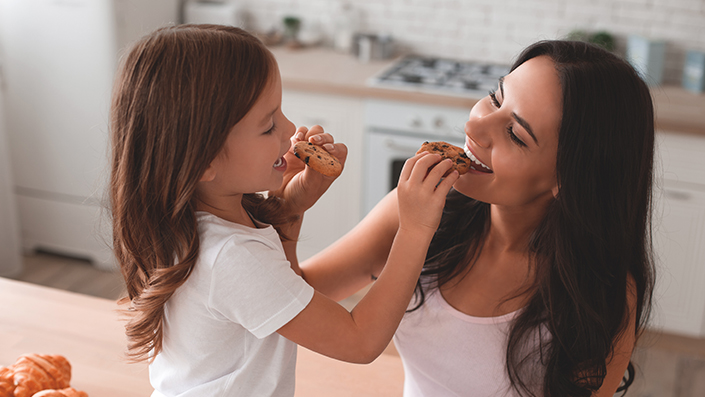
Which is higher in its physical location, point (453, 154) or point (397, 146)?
point (453, 154)

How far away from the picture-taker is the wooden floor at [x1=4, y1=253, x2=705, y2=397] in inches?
105

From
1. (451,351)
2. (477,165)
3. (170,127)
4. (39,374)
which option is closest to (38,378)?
(39,374)

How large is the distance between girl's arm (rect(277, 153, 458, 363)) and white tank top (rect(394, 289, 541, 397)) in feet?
0.95

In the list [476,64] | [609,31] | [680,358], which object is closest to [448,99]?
[476,64]

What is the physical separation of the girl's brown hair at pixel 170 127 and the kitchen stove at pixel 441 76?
78.3 inches

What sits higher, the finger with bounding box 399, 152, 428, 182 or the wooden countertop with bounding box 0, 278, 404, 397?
the finger with bounding box 399, 152, 428, 182

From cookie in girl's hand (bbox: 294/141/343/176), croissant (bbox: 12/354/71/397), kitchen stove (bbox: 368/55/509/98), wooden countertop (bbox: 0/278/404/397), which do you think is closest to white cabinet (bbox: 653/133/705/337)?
kitchen stove (bbox: 368/55/509/98)

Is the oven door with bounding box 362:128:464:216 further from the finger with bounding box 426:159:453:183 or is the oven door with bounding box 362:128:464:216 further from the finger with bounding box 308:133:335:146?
the finger with bounding box 426:159:453:183

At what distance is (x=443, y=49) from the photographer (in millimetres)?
3514

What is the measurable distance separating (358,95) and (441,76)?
45cm

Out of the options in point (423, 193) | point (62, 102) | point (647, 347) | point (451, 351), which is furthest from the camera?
point (62, 102)

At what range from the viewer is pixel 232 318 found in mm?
931

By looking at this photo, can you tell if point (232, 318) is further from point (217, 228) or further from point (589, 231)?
point (589, 231)

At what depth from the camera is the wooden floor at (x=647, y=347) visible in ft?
8.77
